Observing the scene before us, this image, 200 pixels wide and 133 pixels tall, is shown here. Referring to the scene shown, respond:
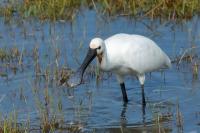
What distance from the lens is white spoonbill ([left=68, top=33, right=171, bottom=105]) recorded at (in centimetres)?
834

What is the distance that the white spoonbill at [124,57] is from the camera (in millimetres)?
8336

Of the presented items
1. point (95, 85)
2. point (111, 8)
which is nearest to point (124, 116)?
point (95, 85)

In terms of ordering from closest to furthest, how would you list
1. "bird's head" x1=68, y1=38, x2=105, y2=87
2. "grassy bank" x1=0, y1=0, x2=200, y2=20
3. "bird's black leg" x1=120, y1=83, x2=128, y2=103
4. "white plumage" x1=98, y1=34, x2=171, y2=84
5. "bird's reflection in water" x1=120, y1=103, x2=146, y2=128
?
"bird's reflection in water" x1=120, y1=103, x2=146, y2=128
"bird's head" x1=68, y1=38, x2=105, y2=87
"white plumage" x1=98, y1=34, x2=171, y2=84
"bird's black leg" x1=120, y1=83, x2=128, y2=103
"grassy bank" x1=0, y1=0, x2=200, y2=20

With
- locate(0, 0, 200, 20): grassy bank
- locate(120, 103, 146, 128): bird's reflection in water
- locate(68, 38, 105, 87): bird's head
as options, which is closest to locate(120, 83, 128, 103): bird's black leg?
locate(120, 103, 146, 128): bird's reflection in water

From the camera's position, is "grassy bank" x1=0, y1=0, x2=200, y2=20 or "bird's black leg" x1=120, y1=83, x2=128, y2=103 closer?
"bird's black leg" x1=120, y1=83, x2=128, y2=103

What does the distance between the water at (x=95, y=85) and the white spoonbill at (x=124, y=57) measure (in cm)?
27

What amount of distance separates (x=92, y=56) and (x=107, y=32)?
2.91 meters

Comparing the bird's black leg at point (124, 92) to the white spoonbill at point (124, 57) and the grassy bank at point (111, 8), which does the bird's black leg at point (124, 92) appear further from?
the grassy bank at point (111, 8)

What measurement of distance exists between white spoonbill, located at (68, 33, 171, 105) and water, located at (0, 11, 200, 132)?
0.88ft

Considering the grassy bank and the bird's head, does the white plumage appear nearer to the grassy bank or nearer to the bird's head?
the bird's head

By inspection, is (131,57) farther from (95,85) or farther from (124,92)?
(95,85)

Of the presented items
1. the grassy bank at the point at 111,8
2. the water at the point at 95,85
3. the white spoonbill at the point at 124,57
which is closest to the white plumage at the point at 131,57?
the white spoonbill at the point at 124,57

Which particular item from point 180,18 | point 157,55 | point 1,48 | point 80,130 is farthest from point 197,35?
point 80,130

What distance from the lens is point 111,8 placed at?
11984 mm
